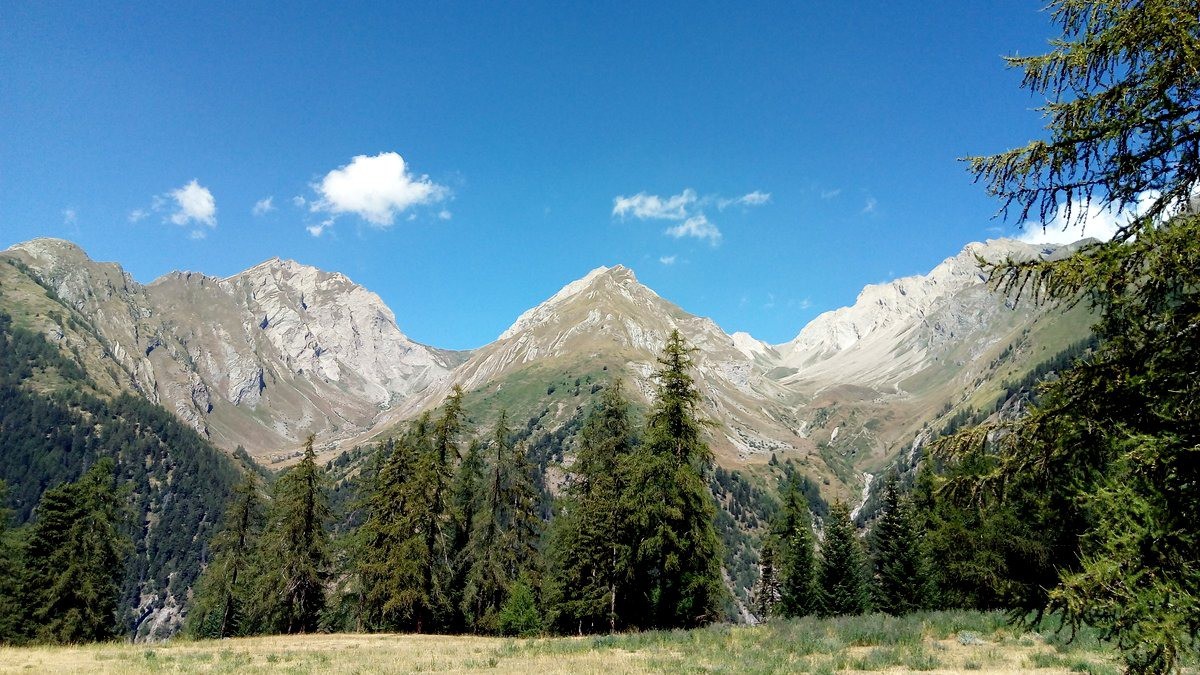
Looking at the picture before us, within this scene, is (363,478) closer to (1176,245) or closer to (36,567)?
(36,567)

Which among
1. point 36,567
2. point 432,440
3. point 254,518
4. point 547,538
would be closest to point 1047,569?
point 547,538

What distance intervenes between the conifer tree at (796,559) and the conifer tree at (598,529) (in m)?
25.1

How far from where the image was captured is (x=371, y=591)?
35.3 m

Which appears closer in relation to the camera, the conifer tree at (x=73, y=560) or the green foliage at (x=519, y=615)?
the green foliage at (x=519, y=615)

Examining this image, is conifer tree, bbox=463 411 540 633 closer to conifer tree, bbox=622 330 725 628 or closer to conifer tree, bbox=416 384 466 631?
conifer tree, bbox=416 384 466 631

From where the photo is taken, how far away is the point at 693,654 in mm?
18562

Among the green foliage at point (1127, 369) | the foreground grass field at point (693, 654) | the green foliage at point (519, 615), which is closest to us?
the green foliage at point (1127, 369)

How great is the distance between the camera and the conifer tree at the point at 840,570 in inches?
2279

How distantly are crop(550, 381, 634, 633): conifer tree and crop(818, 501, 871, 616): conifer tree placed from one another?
91.4ft

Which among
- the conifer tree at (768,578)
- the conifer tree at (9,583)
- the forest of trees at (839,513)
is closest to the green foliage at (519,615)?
the forest of trees at (839,513)

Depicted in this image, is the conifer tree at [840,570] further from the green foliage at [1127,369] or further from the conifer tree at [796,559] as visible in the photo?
the green foliage at [1127,369]

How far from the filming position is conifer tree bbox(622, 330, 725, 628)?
28359mm

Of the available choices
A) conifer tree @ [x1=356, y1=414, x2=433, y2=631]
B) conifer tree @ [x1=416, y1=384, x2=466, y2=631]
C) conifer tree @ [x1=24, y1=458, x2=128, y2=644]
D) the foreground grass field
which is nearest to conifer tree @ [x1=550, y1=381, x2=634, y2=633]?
conifer tree @ [x1=416, y1=384, x2=466, y2=631]

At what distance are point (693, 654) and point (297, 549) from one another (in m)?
30.5
